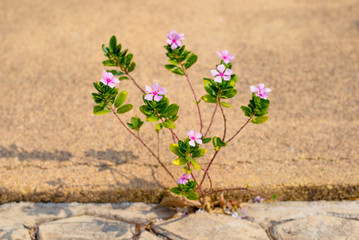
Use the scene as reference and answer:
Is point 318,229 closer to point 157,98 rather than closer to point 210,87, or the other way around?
point 210,87

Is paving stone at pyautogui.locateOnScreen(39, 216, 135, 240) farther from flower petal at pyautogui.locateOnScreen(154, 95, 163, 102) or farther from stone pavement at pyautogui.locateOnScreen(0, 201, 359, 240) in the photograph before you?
flower petal at pyautogui.locateOnScreen(154, 95, 163, 102)

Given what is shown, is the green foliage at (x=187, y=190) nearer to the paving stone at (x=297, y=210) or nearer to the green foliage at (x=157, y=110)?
the green foliage at (x=157, y=110)

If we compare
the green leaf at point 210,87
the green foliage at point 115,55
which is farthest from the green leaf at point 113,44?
the green leaf at point 210,87

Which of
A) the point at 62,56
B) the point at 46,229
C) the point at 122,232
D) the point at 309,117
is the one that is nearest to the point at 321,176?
the point at 309,117

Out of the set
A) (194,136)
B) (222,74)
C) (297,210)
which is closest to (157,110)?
(194,136)

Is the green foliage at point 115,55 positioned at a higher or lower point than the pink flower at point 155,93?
higher

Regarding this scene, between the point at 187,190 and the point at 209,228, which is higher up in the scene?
the point at 187,190

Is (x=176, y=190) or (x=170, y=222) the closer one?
(x=176, y=190)

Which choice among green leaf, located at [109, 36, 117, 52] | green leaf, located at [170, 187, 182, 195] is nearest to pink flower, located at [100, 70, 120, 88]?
green leaf, located at [109, 36, 117, 52]
